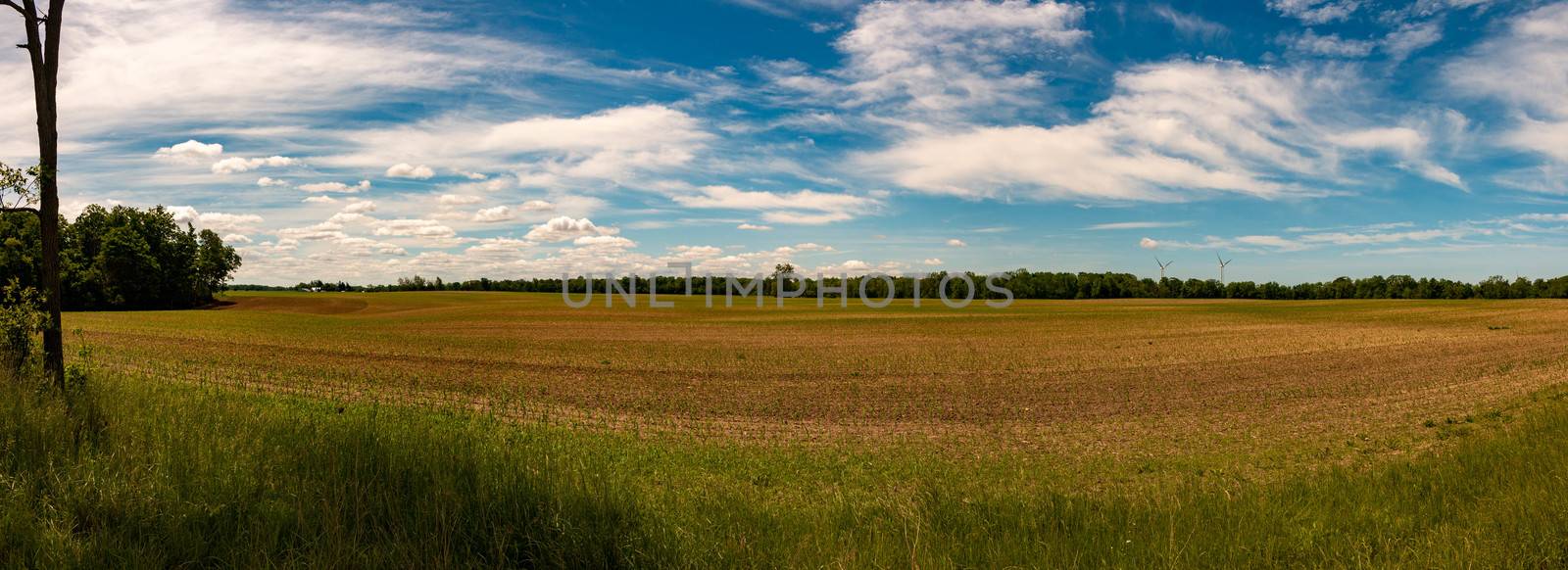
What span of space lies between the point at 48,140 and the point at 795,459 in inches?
440

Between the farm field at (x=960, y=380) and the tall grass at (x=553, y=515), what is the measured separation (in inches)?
207

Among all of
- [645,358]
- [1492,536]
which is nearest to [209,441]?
[1492,536]

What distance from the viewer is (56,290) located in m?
9.30

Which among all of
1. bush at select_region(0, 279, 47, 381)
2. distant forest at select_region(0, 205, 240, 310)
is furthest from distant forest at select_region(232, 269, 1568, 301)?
bush at select_region(0, 279, 47, 381)

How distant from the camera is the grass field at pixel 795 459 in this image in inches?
212

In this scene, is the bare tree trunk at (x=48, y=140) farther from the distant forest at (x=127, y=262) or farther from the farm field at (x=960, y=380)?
the distant forest at (x=127, y=262)

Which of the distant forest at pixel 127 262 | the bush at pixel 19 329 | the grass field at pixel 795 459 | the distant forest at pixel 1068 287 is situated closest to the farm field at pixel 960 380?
the grass field at pixel 795 459

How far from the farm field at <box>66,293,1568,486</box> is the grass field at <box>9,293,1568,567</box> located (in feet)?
0.60

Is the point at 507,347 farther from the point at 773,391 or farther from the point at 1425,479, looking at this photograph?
the point at 1425,479

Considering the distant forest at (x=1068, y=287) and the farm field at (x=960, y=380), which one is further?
the distant forest at (x=1068, y=287)

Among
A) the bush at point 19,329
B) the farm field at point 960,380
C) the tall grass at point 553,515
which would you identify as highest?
the bush at point 19,329

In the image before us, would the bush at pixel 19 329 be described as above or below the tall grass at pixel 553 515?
above

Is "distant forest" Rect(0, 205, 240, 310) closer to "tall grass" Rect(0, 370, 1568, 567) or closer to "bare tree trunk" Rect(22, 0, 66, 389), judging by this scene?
"bare tree trunk" Rect(22, 0, 66, 389)

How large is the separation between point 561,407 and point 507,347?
19.1 metres
